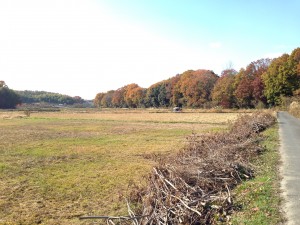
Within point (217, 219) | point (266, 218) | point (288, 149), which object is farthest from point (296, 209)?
point (288, 149)

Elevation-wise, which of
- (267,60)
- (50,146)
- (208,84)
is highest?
(267,60)

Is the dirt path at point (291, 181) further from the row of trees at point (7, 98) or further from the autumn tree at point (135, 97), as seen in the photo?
the row of trees at point (7, 98)

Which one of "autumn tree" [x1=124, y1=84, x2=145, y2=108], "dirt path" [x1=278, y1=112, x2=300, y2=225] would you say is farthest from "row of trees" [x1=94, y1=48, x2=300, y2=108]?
"dirt path" [x1=278, y1=112, x2=300, y2=225]

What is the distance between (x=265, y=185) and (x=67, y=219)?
19.0 ft

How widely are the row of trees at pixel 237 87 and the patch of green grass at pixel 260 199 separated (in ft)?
201

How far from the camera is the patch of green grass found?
636 centimetres

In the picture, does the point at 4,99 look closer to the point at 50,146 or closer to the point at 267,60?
the point at 267,60

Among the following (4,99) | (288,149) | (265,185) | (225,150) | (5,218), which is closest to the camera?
(5,218)

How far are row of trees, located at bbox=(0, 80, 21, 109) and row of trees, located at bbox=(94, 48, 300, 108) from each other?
6296cm

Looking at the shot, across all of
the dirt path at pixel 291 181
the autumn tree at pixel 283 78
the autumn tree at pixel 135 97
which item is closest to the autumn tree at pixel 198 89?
the autumn tree at pixel 283 78

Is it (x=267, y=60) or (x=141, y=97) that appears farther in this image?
(x=141, y=97)

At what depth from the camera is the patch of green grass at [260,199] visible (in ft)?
20.9

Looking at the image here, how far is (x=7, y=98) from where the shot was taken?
13312 cm

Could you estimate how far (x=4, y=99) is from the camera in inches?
5202
